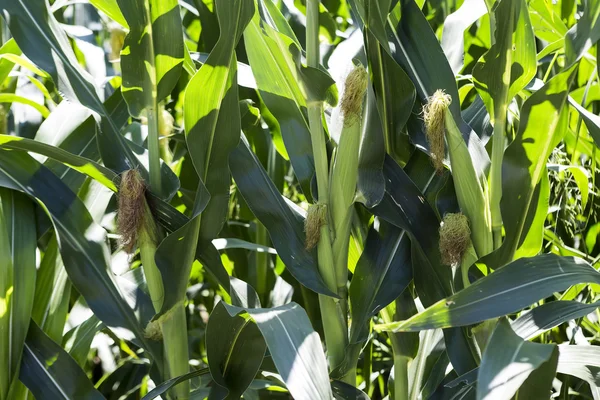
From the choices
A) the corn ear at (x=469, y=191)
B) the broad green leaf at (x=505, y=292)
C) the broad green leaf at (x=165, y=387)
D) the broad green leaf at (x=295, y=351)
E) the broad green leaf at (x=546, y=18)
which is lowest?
the broad green leaf at (x=165, y=387)

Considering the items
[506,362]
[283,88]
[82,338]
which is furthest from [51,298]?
[506,362]

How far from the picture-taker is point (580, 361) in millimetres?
808

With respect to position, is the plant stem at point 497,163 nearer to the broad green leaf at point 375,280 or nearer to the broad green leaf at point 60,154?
the broad green leaf at point 375,280

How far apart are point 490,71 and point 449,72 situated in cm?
7

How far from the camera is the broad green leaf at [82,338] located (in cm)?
103

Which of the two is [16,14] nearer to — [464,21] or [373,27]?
[373,27]

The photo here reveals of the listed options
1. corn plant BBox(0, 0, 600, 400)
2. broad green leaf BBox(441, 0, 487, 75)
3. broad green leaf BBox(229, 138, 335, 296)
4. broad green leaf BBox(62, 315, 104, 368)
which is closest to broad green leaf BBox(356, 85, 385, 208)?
Answer: corn plant BBox(0, 0, 600, 400)

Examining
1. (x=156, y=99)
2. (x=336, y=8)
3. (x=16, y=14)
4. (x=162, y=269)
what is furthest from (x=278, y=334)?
(x=336, y=8)

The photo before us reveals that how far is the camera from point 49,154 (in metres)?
0.87

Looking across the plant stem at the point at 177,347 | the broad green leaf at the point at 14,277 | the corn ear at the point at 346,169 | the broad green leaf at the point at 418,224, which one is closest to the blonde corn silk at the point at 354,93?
the corn ear at the point at 346,169

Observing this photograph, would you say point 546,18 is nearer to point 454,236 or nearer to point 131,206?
point 454,236

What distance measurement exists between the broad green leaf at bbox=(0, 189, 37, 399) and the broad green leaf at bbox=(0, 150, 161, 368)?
0.18ft

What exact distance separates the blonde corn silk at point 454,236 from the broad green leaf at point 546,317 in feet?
0.35

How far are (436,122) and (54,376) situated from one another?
0.61 metres
